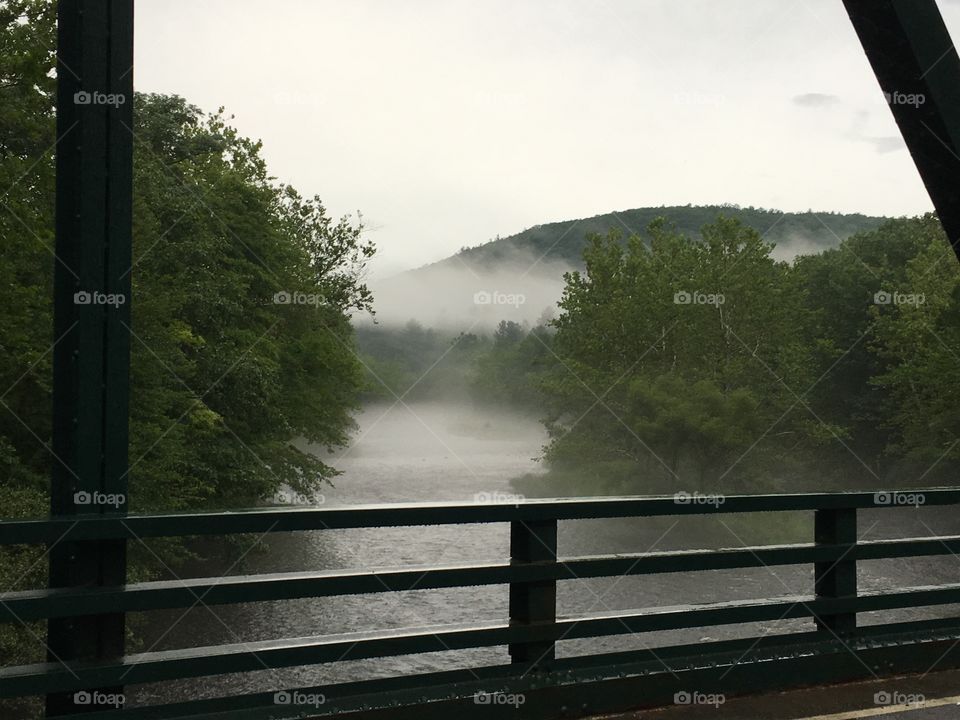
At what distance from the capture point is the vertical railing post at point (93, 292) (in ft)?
12.3

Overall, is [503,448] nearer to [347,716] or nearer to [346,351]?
[346,351]

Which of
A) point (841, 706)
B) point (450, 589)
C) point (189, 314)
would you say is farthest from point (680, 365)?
point (841, 706)

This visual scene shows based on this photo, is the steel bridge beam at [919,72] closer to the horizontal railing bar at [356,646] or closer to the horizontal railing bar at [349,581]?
the horizontal railing bar at [349,581]

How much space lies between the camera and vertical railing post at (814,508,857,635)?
5.24 meters

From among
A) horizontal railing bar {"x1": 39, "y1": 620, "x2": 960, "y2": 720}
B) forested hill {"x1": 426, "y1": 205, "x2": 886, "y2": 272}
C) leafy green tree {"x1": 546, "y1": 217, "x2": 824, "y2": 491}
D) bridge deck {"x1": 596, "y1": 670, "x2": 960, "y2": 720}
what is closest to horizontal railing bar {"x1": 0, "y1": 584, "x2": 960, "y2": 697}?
horizontal railing bar {"x1": 39, "y1": 620, "x2": 960, "y2": 720}

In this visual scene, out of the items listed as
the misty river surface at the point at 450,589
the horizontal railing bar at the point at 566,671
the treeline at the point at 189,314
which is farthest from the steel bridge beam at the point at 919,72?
the misty river surface at the point at 450,589

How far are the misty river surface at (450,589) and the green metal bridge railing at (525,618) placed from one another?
1293cm

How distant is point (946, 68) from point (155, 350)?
23375 mm

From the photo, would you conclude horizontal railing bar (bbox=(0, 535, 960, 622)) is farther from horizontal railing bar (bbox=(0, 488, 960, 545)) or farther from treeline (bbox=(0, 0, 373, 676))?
treeline (bbox=(0, 0, 373, 676))

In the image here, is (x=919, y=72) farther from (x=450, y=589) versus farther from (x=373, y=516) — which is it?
(x=450, y=589)

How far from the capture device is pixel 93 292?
3.79 m

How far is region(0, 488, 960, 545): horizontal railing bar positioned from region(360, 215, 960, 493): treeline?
176 ft

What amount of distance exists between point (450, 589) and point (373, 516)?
44645 millimetres

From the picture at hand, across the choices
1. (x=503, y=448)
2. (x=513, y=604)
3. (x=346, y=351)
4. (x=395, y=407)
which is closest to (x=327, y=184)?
(x=395, y=407)
